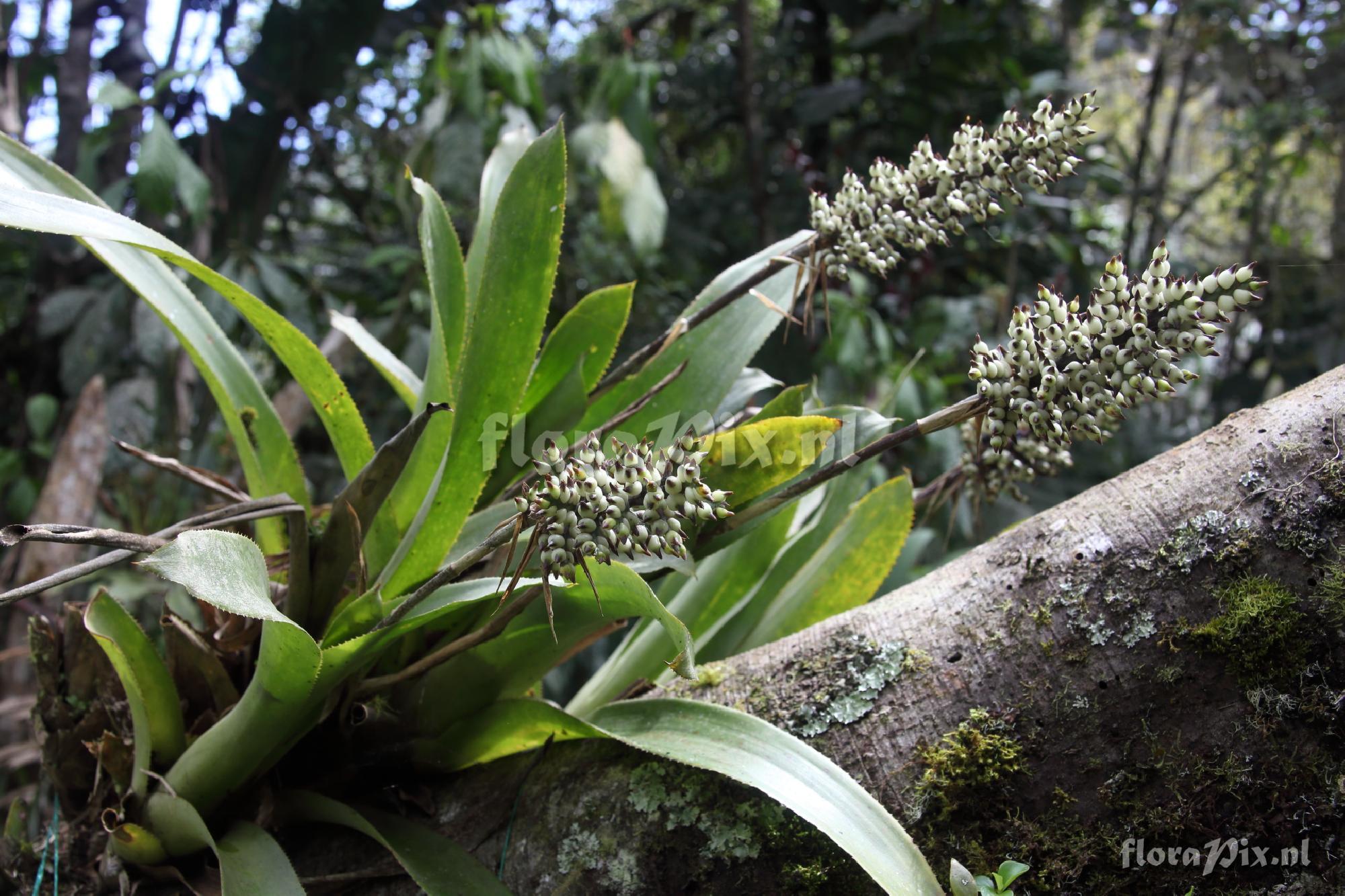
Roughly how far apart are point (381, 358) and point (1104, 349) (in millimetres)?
733

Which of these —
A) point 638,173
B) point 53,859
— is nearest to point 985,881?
point 53,859

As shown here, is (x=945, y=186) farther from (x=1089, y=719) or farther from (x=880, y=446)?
(x=1089, y=719)

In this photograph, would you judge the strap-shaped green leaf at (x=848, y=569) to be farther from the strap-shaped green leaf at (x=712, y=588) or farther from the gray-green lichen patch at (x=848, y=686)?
the gray-green lichen patch at (x=848, y=686)

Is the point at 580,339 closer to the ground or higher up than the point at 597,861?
higher up

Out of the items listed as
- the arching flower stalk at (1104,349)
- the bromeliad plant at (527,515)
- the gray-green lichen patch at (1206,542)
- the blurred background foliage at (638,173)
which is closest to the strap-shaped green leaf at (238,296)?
the bromeliad plant at (527,515)

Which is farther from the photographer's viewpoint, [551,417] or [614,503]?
[551,417]

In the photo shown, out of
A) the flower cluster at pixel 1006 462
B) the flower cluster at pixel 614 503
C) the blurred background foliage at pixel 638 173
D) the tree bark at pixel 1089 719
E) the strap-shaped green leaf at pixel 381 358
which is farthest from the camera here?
the blurred background foliage at pixel 638 173

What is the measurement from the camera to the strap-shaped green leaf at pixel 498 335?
31.7 inches

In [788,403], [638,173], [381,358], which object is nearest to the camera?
[788,403]

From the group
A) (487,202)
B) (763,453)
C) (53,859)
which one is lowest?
(53,859)

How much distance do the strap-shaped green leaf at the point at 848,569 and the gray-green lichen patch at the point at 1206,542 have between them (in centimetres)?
31

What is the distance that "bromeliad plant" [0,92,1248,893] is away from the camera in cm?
56

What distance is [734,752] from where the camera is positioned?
658 millimetres

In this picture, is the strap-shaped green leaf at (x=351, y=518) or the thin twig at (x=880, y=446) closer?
the thin twig at (x=880, y=446)
